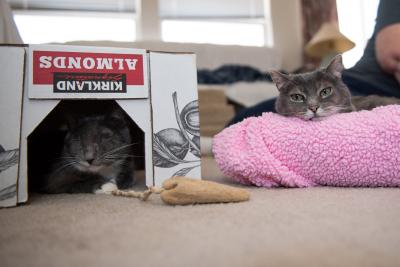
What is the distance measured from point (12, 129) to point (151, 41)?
315cm

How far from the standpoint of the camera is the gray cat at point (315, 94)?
Answer: 3.98 ft

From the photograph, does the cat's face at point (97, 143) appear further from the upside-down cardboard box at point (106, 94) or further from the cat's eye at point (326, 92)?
the cat's eye at point (326, 92)

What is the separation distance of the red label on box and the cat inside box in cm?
23

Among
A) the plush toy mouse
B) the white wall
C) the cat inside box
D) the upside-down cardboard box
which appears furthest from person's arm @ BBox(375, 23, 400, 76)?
the white wall

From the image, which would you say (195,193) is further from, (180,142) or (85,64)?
(85,64)

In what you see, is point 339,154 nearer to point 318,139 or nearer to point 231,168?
point 318,139

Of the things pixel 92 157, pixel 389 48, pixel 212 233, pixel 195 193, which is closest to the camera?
pixel 212 233

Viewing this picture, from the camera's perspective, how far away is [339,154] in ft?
3.47

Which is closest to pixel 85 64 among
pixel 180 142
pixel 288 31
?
pixel 180 142

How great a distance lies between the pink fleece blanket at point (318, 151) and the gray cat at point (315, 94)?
0.18 ft

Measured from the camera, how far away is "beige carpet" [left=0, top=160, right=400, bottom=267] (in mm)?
518

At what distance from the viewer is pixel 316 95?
124cm

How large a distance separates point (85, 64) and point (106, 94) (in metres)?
0.11

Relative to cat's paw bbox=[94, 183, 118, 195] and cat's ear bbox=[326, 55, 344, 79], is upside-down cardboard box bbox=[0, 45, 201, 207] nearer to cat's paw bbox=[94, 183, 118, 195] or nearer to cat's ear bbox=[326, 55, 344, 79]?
cat's paw bbox=[94, 183, 118, 195]
